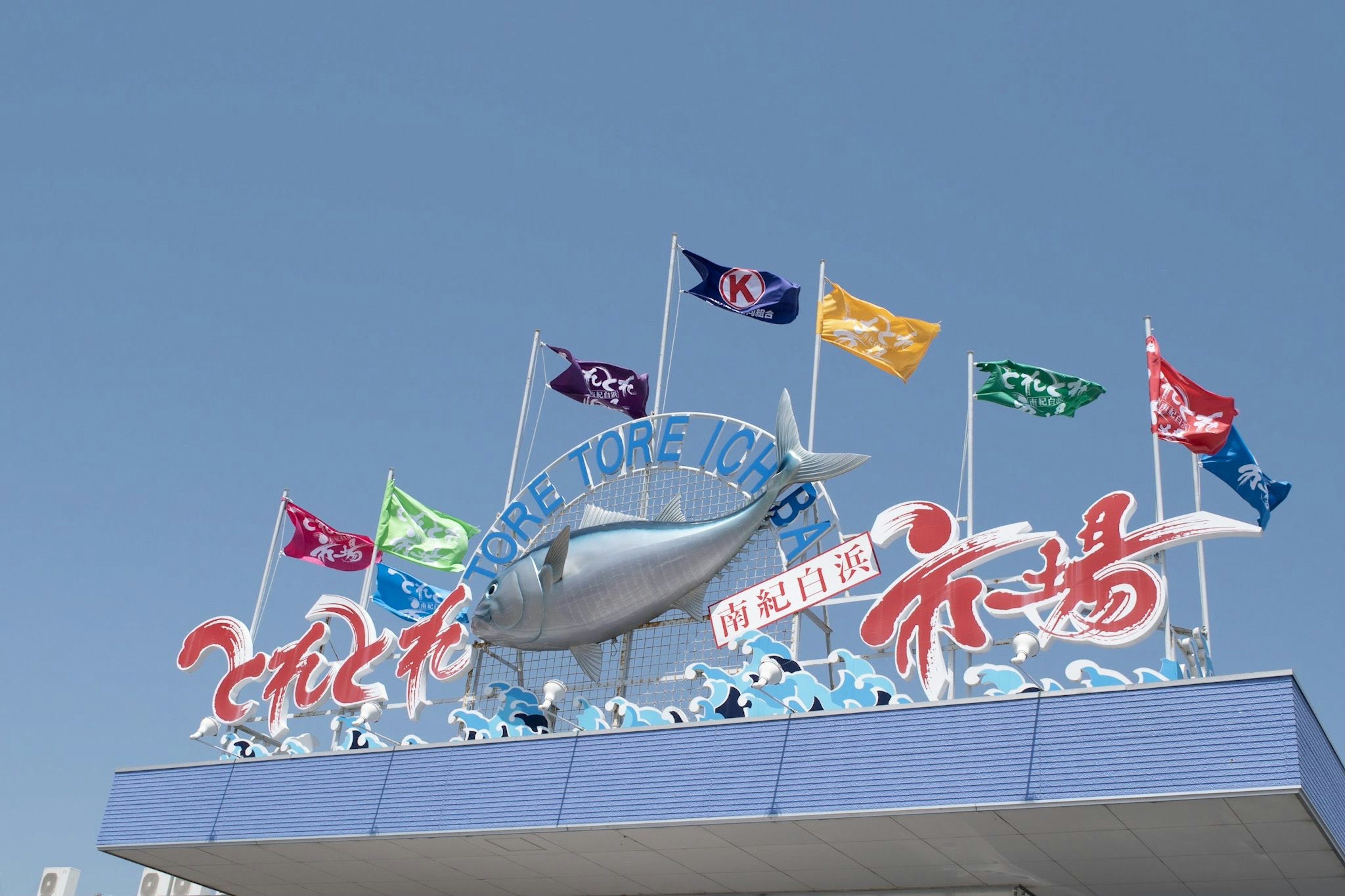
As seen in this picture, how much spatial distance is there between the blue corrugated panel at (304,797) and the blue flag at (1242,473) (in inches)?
472

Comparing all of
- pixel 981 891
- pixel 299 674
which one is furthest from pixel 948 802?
pixel 299 674

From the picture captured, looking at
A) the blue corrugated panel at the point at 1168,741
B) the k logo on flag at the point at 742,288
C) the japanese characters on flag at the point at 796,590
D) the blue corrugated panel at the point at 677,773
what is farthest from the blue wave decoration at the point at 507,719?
the k logo on flag at the point at 742,288

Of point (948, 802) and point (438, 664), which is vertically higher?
point (438, 664)

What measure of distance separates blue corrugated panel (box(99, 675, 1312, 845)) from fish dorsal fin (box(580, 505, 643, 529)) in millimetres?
4979

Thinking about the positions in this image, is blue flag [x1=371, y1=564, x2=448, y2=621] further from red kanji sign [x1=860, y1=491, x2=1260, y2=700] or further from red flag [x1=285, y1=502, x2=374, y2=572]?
red kanji sign [x1=860, y1=491, x2=1260, y2=700]

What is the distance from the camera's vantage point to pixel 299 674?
22438mm

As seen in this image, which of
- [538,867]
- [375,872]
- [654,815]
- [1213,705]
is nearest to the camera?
[1213,705]

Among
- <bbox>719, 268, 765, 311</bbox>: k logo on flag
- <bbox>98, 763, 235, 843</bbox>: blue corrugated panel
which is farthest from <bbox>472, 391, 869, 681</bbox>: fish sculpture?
<bbox>98, 763, 235, 843</bbox>: blue corrugated panel

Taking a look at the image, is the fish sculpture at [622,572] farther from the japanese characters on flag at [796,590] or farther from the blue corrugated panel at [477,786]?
the blue corrugated panel at [477,786]

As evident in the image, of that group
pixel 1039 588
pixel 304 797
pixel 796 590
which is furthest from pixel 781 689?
pixel 304 797

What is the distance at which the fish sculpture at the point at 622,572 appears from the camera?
21.2m

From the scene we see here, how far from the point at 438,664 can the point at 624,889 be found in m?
4.59

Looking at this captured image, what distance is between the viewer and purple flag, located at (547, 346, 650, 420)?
25328mm

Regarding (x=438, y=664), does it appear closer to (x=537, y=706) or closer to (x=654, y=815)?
(x=537, y=706)
